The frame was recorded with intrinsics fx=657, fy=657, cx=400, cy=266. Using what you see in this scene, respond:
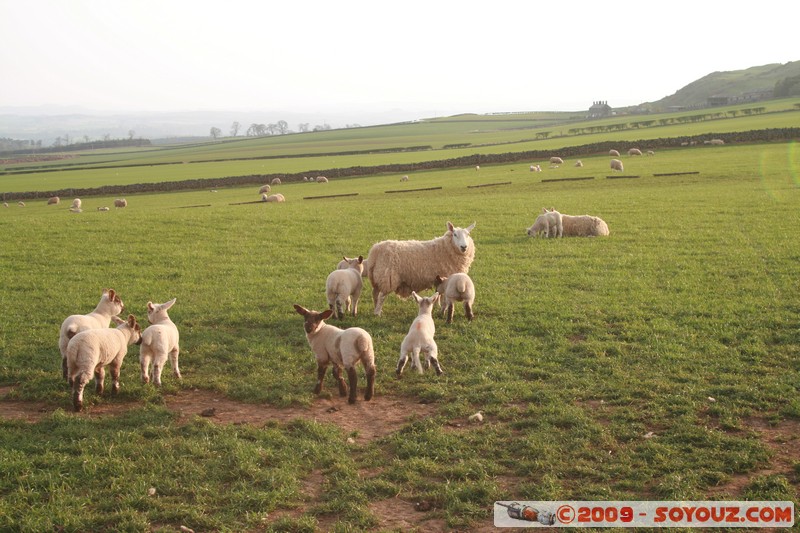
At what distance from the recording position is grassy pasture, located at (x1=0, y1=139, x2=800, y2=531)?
21.5ft

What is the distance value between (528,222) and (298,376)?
1666cm

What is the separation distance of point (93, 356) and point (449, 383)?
16.1 feet

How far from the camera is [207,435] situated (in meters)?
7.94

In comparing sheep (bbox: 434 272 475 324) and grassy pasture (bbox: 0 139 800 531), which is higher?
sheep (bbox: 434 272 475 324)

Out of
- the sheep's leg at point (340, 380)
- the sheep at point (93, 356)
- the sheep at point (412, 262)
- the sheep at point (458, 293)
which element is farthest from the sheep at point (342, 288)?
the sheep at point (93, 356)

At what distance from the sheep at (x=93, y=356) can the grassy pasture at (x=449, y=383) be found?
0.30 meters

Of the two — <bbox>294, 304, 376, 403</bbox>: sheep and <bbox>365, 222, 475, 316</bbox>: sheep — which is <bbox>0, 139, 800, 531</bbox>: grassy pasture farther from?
<bbox>365, 222, 475, 316</bbox>: sheep

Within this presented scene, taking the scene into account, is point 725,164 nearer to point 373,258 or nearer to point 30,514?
point 373,258

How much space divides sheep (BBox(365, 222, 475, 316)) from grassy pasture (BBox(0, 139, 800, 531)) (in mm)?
566

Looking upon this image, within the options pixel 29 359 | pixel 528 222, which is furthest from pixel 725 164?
pixel 29 359

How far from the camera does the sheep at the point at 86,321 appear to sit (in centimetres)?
Result: 961

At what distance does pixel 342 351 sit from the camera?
9.03 meters

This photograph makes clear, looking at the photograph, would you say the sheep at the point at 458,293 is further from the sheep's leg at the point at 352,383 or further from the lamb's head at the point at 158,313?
the lamb's head at the point at 158,313

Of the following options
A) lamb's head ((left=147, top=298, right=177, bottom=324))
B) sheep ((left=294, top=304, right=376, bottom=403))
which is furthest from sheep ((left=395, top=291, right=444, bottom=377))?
lamb's head ((left=147, top=298, right=177, bottom=324))
